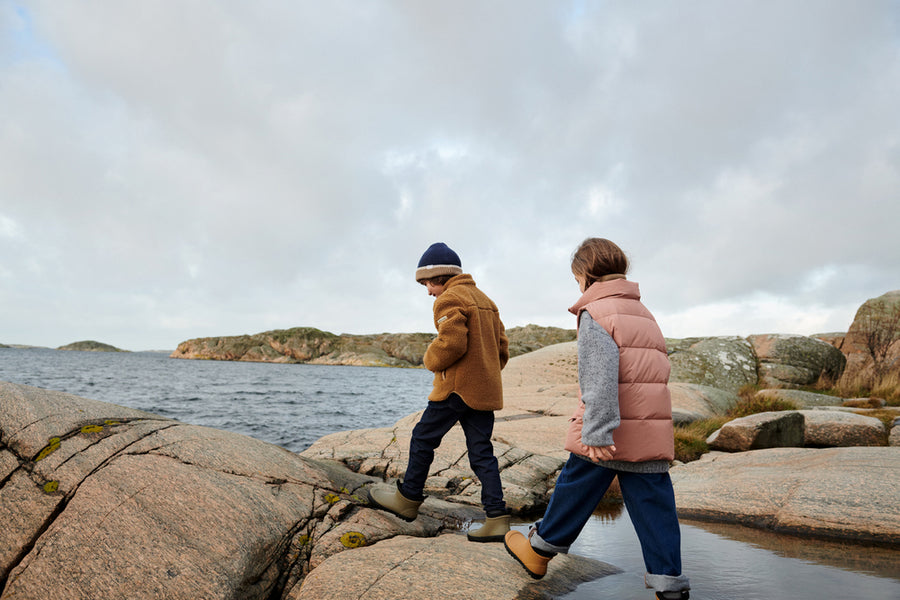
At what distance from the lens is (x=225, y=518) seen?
3650mm

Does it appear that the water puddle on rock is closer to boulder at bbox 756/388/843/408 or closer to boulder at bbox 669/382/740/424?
boulder at bbox 669/382/740/424

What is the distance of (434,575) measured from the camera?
127 inches

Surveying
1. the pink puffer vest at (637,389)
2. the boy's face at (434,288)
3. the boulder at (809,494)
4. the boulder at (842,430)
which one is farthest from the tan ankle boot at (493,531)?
the boulder at (842,430)

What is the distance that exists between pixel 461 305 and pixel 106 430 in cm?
326

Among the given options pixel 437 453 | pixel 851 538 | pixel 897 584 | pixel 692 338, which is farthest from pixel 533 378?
pixel 897 584

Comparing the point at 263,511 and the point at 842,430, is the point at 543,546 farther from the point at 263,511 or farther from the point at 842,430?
the point at 842,430

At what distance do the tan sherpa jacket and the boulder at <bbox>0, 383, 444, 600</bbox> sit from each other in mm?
1332

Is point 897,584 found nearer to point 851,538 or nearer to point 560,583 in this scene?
point 851,538

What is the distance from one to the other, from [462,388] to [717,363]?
48.9ft

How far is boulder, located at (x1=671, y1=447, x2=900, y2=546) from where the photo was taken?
4.62 m

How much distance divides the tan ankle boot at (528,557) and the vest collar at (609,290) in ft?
5.38

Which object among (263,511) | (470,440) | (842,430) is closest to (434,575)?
(470,440)

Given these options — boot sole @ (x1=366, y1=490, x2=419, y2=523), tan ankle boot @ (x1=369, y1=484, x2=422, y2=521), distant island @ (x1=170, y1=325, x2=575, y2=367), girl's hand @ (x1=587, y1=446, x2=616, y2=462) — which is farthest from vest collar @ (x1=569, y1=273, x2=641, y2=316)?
distant island @ (x1=170, y1=325, x2=575, y2=367)

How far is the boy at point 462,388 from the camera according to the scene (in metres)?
4.06
